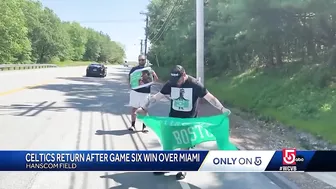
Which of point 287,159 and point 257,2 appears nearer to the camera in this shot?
point 287,159

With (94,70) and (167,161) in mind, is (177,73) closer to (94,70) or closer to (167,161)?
(167,161)

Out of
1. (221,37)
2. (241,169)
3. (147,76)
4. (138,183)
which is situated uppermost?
(221,37)

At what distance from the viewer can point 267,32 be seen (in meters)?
13.7

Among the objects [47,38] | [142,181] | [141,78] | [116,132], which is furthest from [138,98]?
[47,38]

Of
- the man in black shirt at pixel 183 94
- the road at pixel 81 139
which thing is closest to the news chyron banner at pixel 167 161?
the road at pixel 81 139

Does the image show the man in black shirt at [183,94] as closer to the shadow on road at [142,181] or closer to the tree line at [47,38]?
the shadow on road at [142,181]

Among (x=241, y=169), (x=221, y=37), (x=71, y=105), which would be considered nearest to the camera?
(x=241, y=169)

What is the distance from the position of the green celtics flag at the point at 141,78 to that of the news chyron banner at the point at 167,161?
512 centimetres

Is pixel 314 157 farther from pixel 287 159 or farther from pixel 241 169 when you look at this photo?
pixel 241 169

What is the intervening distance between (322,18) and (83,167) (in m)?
10.8

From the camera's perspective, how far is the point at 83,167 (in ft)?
12.0

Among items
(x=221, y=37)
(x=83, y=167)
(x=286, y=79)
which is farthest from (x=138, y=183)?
(x=221, y=37)

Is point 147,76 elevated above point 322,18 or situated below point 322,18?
below

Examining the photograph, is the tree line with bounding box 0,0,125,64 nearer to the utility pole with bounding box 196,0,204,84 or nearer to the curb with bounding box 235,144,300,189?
the utility pole with bounding box 196,0,204,84
